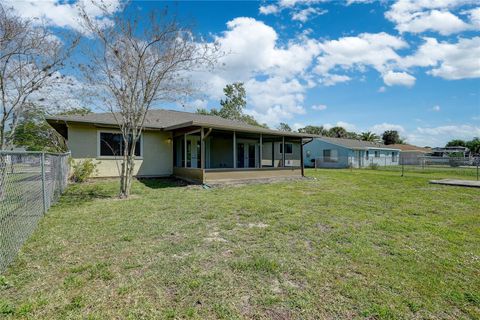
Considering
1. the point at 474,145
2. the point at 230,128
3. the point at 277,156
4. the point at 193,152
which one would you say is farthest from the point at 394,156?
the point at 230,128

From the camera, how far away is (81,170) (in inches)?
444

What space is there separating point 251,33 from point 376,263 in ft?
32.1

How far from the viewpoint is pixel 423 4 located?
9.49 metres

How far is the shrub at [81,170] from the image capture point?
444 inches

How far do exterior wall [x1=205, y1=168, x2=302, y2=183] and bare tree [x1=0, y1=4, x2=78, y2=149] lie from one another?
644cm

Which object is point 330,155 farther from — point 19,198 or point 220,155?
point 19,198

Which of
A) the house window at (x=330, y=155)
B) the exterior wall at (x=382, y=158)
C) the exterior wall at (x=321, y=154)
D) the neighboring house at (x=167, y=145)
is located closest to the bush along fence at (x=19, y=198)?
the neighboring house at (x=167, y=145)

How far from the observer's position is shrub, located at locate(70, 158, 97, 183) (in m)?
11.3

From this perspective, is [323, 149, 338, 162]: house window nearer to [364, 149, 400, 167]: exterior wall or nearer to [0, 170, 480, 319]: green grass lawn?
[364, 149, 400, 167]: exterior wall

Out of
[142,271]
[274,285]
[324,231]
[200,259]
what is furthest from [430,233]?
[142,271]

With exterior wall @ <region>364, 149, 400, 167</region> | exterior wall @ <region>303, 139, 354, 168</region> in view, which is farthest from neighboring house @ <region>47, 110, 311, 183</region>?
exterior wall @ <region>364, 149, 400, 167</region>

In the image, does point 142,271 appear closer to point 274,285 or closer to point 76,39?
point 274,285

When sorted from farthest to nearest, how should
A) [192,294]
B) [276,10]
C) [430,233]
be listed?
[276,10] < [430,233] < [192,294]

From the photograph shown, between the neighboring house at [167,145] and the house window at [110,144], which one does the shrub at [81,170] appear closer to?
the neighboring house at [167,145]
